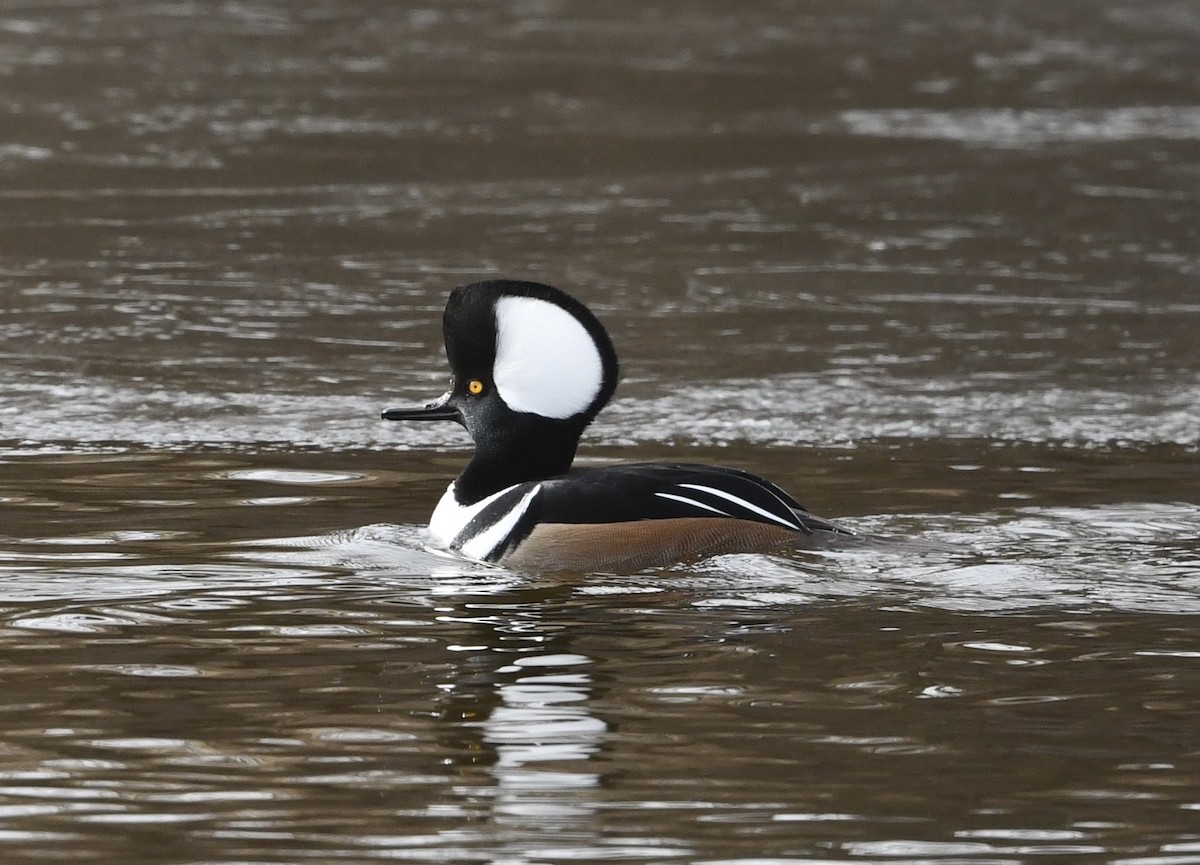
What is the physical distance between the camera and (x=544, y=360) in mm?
7102

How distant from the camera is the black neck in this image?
23.8 feet

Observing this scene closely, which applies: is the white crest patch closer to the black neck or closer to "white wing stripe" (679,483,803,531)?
the black neck

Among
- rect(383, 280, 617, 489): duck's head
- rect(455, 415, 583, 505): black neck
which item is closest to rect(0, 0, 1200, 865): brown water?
rect(455, 415, 583, 505): black neck

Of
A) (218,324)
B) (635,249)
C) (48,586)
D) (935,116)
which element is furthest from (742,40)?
(48,586)

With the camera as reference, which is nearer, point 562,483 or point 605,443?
point 562,483

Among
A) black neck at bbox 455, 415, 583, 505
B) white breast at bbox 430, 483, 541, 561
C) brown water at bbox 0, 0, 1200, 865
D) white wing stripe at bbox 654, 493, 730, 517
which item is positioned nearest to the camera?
brown water at bbox 0, 0, 1200, 865

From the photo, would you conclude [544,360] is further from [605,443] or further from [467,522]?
[605,443]

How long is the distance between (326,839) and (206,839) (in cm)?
25

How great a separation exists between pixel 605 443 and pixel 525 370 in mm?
2053

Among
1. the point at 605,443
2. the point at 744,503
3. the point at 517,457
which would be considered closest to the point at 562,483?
the point at 517,457

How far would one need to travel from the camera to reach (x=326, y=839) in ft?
15.1

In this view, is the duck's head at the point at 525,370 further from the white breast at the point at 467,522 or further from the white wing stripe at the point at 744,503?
the white wing stripe at the point at 744,503

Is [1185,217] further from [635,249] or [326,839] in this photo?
[326,839]

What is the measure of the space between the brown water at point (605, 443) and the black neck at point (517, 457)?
0.37 metres
